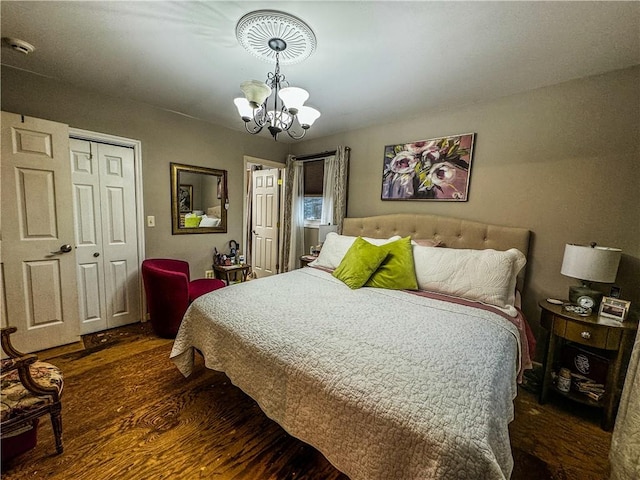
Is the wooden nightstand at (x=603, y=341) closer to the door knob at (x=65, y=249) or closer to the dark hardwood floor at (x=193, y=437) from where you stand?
the dark hardwood floor at (x=193, y=437)

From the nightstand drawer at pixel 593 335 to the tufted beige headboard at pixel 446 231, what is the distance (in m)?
0.62

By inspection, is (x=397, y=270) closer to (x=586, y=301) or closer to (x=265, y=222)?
(x=586, y=301)

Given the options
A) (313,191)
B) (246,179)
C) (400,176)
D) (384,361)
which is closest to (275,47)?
(400,176)

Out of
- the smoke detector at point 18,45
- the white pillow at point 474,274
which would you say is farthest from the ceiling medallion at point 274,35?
the white pillow at point 474,274

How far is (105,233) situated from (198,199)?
1047 mm

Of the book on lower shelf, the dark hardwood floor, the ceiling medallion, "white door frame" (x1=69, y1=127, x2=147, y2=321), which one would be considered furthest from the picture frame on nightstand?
"white door frame" (x1=69, y1=127, x2=147, y2=321)

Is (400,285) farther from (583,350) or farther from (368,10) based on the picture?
(368,10)

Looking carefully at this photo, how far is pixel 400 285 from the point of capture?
2111mm

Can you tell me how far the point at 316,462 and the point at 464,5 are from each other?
2554 millimetres

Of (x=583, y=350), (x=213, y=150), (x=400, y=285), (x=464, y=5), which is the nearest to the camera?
(x=464, y=5)

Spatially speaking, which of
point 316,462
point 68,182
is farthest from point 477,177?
point 68,182

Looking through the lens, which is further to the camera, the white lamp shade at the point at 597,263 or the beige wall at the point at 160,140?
the beige wall at the point at 160,140

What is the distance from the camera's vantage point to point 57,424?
1.35 meters

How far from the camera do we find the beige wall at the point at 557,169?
1.86m
